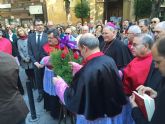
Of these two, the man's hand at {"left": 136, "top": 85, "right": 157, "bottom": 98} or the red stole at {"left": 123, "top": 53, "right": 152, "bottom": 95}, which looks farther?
the red stole at {"left": 123, "top": 53, "right": 152, "bottom": 95}

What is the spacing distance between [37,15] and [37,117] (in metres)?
24.0

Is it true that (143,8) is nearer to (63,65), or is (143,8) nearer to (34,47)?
(34,47)

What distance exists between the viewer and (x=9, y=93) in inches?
116

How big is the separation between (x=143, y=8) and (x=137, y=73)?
19457mm

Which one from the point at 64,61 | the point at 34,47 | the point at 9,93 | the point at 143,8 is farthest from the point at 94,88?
the point at 143,8

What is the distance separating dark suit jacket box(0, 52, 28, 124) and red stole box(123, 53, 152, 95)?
1.52 m

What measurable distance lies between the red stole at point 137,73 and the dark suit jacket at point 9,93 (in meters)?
1.52

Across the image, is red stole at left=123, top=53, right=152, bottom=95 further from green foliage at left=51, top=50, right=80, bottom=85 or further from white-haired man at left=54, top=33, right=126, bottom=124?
green foliage at left=51, top=50, right=80, bottom=85

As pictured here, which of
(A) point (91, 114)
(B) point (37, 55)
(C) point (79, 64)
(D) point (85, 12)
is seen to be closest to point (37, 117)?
(B) point (37, 55)

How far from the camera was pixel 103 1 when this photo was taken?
28812mm

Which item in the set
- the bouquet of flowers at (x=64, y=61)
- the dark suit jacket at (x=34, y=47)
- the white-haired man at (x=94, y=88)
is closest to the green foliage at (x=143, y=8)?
the dark suit jacket at (x=34, y=47)

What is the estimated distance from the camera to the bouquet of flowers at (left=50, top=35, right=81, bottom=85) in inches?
149

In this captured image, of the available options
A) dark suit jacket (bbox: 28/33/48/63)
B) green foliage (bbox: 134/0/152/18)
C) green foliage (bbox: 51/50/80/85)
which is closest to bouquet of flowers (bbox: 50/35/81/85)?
green foliage (bbox: 51/50/80/85)

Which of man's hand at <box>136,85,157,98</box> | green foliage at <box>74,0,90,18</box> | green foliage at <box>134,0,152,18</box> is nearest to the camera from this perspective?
man's hand at <box>136,85,157,98</box>
